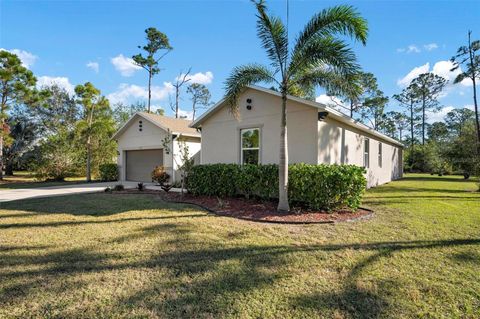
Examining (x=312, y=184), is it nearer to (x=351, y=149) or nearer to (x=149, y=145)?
(x=351, y=149)

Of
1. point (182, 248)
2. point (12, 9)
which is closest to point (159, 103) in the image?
point (12, 9)

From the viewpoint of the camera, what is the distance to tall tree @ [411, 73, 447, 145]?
40.1 m

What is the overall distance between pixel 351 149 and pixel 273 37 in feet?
23.2

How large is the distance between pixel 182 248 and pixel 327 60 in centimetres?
588

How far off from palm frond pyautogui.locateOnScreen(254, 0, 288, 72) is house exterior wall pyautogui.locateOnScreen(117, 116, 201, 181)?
358 inches

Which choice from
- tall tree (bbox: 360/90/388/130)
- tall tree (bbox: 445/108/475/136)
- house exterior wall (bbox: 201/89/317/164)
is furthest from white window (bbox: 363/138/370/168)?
tall tree (bbox: 445/108/475/136)

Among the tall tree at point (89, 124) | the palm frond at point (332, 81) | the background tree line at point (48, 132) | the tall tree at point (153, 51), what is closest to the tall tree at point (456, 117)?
the tall tree at point (153, 51)

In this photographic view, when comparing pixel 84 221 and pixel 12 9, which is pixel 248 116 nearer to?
pixel 84 221

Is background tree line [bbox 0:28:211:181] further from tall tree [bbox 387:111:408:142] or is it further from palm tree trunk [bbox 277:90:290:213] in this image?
tall tree [bbox 387:111:408:142]

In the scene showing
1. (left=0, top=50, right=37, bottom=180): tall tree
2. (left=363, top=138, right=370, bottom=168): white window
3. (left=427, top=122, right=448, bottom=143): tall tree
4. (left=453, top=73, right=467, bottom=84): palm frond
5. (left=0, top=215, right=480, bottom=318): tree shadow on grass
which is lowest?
(left=0, top=215, right=480, bottom=318): tree shadow on grass

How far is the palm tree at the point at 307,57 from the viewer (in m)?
6.64

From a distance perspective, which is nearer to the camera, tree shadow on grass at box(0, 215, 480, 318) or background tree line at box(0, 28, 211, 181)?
tree shadow on grass at box(0, 215, 480, 318)

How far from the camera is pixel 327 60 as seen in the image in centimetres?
700

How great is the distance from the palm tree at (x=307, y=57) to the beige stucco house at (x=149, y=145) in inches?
320
